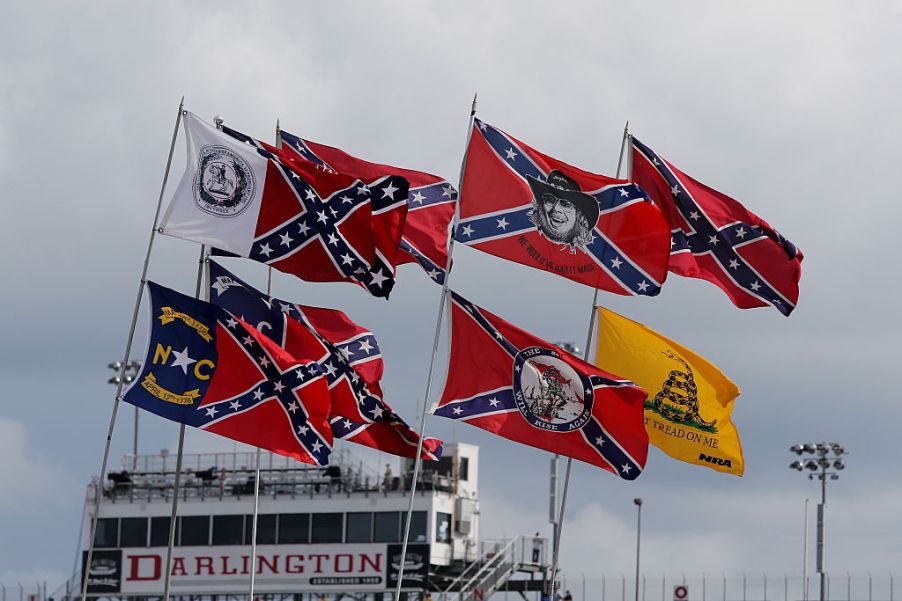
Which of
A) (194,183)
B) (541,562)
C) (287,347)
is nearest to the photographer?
(194,183)

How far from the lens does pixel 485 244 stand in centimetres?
2955

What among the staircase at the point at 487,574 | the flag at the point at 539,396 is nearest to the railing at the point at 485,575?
the staircase at the point at 487,574

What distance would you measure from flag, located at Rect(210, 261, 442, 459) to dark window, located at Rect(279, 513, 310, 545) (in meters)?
38.0

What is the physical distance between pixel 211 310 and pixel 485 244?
452 centimetres

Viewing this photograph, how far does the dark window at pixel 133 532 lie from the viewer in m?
74.6

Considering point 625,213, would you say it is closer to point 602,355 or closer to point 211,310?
point 602,355

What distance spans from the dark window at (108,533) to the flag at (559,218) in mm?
48446

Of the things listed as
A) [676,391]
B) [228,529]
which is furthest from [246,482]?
[676,391]

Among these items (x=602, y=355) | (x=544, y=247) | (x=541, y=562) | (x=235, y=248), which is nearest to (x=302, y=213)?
(x=235, y=248)

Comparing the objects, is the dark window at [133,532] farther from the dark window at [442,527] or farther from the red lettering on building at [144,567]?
the dark window at [442,527]

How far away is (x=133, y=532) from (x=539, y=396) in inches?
1899

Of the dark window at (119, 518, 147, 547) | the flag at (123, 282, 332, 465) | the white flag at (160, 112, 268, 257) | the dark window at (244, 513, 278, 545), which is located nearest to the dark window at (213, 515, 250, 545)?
the dark window at (244, 513, 278, 545)

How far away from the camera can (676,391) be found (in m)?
31.9

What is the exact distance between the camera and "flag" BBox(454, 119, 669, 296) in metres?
29.7
